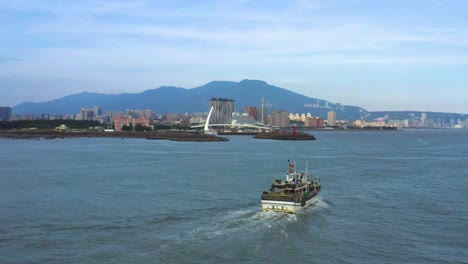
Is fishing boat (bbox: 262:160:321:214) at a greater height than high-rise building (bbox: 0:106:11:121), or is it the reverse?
high-rise building (bbox: 0:106:11:121)

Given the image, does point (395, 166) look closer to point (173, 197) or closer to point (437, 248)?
point (173, 197)

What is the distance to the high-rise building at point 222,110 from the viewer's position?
14638 cm

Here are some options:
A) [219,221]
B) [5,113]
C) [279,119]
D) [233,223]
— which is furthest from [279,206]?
[5,113]

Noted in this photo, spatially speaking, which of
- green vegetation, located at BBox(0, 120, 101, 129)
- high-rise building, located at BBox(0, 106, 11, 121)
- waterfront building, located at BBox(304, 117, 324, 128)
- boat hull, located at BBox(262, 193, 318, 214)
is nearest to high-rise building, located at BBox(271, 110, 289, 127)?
waterfront building, located at BBox(304, 117, 324, 128)

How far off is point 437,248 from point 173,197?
851 centimetres

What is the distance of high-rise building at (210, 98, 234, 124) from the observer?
5763 inches

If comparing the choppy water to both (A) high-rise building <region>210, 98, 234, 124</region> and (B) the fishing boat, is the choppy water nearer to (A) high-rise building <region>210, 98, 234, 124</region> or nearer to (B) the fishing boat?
(B) the fishing boat

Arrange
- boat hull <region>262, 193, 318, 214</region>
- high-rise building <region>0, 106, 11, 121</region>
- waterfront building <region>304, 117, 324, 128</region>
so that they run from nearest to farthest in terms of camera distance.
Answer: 1. boat hull <region>262, 193, 318, 214</region>
2. high-rise building <region>0, 106, 11, 121</region>
3. waterfront building <region>304, 117, 324, 128</region>

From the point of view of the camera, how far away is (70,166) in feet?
86.7

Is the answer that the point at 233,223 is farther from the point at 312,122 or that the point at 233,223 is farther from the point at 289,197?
the point at 312,122

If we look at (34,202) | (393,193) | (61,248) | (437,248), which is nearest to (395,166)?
(393,193)

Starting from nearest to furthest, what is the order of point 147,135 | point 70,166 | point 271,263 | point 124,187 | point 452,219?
1. point 271,263
2. point 452,219
3. point 124,187
4. point 70,166
5. point 147,135

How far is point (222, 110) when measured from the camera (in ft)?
495

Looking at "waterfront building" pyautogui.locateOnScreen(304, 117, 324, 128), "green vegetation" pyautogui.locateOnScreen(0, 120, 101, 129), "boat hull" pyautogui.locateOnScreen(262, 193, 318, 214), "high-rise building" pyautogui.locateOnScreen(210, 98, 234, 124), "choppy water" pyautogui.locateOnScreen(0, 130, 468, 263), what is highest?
"high-rise building" pyautogui.locateOnScreen(210, 98, 234, 124)
